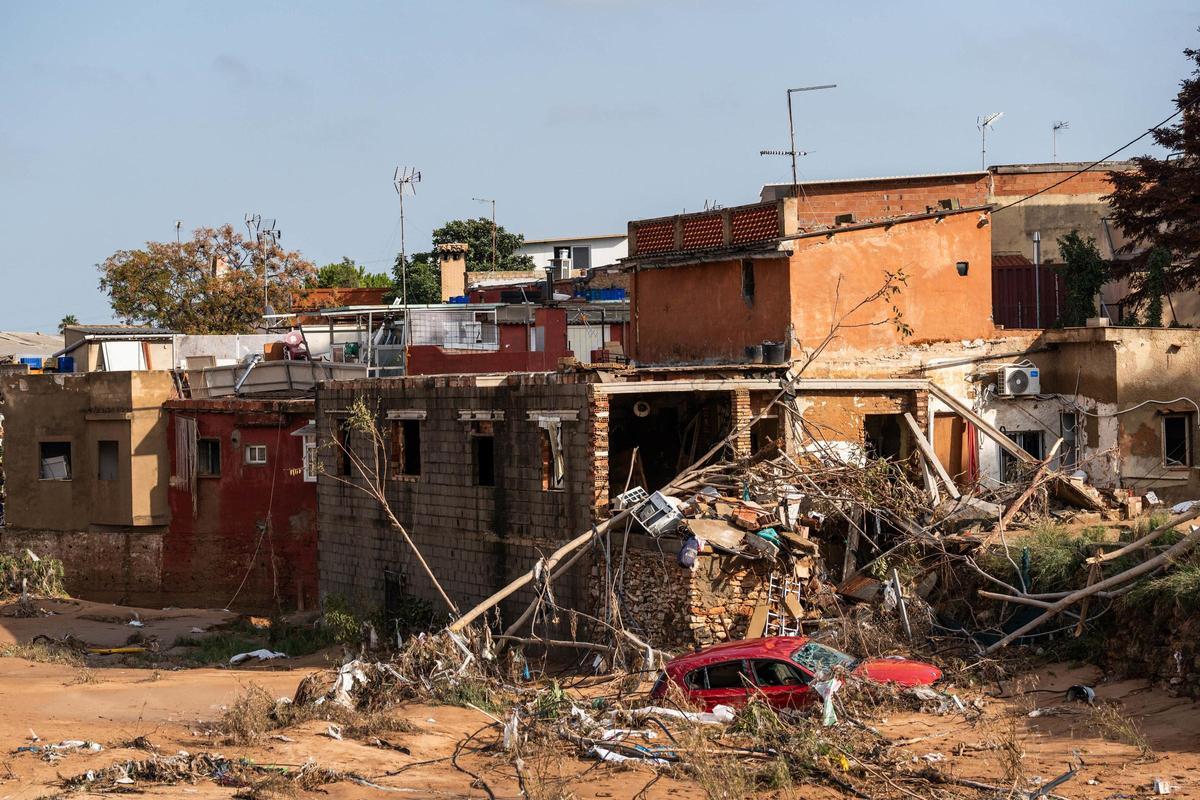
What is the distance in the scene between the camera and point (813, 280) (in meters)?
24.0

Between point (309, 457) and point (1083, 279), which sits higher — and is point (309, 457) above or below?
below

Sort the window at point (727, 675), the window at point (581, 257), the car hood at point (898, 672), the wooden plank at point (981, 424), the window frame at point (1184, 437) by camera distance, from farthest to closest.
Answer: the window at point (581, 257) → the window frame at point (1184, 437) → the wooden plank at point (981, 424) → the car hood at point (898, 672) → the window at point (727, 675)

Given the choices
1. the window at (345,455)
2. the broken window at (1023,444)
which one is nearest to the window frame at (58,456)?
the window at (345,455)

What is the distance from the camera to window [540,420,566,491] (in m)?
21.2

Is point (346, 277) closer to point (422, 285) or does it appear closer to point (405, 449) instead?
point (422, 285)

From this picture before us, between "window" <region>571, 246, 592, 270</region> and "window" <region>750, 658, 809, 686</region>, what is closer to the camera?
"window" <region>750, 658, 809, 686</region>

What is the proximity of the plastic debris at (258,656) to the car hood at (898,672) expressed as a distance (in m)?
12.7

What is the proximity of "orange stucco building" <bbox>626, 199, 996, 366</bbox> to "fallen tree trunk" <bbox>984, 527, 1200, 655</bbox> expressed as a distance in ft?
24.4

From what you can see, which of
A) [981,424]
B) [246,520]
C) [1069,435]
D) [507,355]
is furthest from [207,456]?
[1069,435]

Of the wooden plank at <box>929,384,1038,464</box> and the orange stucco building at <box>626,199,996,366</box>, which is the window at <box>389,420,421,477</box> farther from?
the wooden plank at <box>929,384,1038,464</box>

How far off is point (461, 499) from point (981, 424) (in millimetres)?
9021

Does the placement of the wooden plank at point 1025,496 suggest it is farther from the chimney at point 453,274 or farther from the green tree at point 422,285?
the green tree at point 422,285

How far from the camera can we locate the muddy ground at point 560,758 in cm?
1366

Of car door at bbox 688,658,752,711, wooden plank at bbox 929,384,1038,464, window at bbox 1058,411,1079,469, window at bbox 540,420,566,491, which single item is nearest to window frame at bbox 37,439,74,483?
window at bbox 540,420,566,491
